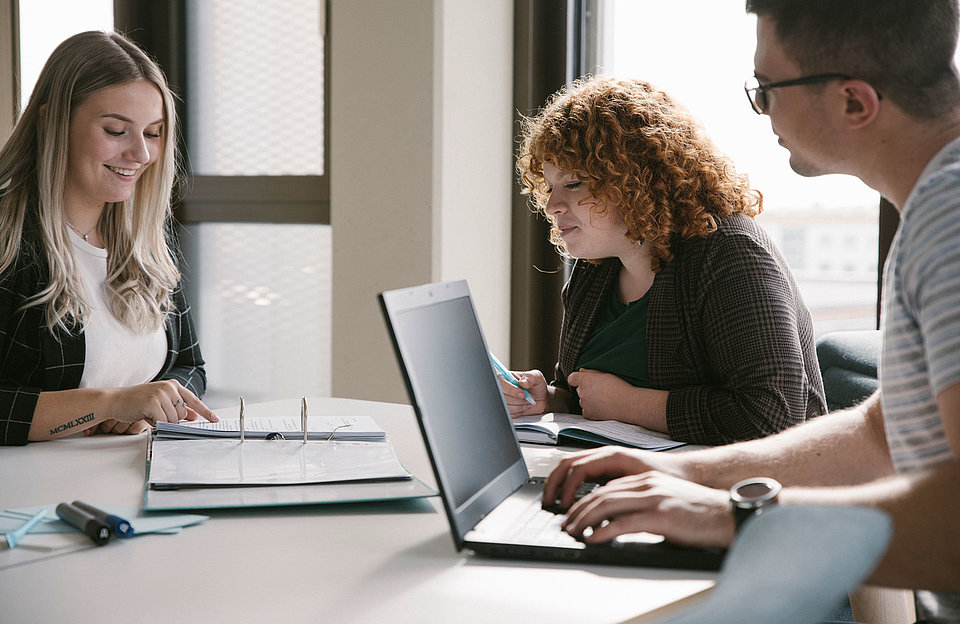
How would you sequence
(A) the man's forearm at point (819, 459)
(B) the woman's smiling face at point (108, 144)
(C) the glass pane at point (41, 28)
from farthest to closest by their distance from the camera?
1. (C) the glass pane at point (41, 28)
2. (B) the woman's smiling face at point (108, 144)
3. (A) the man's forearm at point (819, 459)

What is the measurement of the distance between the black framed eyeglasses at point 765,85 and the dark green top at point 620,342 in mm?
630

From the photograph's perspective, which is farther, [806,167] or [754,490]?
[806,167]

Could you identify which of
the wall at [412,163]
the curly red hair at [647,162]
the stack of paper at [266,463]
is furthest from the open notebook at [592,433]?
the wall at [412,163]

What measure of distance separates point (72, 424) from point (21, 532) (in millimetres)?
566

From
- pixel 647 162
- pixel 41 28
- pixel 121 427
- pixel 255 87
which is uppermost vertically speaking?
pixel 41 28

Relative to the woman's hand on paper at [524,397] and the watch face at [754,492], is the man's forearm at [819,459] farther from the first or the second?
the woman's hand on paper at [524,397]

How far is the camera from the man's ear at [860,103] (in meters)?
0.99

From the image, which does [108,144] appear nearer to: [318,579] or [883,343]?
[318,579]

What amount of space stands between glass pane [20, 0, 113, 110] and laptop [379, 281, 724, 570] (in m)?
3.66

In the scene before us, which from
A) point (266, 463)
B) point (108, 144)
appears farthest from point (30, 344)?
point (266, 463)

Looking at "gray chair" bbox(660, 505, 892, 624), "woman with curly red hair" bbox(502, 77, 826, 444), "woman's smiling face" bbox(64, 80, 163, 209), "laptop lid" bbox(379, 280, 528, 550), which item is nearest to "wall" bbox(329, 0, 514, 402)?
"woman with curly red hair" bbox(502, 77, 826, 444)

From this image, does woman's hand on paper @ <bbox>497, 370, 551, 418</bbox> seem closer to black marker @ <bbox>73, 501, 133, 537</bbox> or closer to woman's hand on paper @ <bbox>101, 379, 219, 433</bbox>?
woman's hand on paper @ <bbox>101, 379, 219, 433</bbox>

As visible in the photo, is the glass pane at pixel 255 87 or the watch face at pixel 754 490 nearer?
the watch face at pixel 754 490

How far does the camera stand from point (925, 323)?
2.65ft
